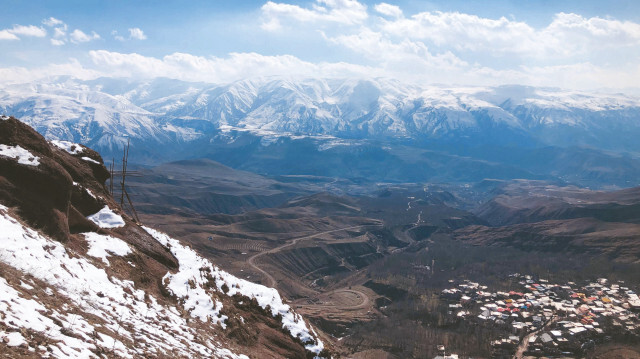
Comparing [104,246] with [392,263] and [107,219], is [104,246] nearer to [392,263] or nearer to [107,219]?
[107,219]

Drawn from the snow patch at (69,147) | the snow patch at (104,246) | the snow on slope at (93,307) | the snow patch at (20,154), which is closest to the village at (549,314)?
the snow on slope at (93,307)

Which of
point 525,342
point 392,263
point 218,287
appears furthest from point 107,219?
point 392,263

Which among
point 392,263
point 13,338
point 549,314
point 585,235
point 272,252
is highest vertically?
point 13,338

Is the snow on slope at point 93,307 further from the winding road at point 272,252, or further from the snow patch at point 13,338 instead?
the winding road at point 272,252

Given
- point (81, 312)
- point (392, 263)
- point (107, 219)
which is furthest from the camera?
point (392, 263)

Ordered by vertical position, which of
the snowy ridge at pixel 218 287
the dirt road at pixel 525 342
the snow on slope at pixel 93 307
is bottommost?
the dirt road at pixel 525 342

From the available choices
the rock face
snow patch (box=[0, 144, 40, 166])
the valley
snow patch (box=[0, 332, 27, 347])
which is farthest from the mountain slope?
snow patch (box=[0, 332, 27, 347])

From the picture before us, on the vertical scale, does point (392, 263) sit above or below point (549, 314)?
below
